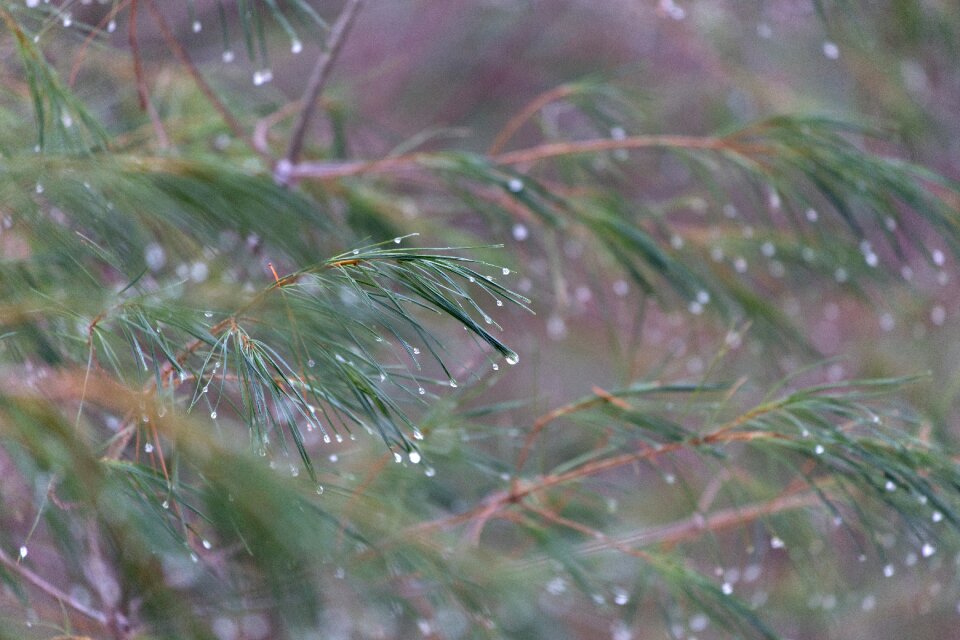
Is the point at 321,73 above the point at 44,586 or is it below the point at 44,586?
above

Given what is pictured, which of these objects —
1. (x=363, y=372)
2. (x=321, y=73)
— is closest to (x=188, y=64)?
(x=321, y=73)

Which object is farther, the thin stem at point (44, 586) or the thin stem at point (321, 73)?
the thin stem at point (321, 73)

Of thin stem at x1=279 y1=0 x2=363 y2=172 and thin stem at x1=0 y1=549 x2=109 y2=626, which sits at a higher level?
thin stem at x1=279 y1=0 x2=363 y2=172

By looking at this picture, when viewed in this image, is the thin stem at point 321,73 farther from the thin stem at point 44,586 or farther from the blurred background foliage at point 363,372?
the thin stem at point 44,586

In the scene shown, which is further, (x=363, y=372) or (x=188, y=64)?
(x=188, y=64)

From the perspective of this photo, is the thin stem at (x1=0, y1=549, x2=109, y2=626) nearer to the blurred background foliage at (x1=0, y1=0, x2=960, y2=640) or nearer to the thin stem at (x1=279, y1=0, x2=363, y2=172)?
the blurred background foliage at (x1=0, y1=0, x2=960, y2=640)

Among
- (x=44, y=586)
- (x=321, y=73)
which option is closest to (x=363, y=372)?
(x=44, y=586)

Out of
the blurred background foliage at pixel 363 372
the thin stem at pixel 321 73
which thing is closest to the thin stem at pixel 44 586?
the blurred background foliage at pixel 363 372

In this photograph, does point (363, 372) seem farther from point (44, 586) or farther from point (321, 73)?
point (321, 73)

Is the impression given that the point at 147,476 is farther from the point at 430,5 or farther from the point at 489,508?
the point at 430,5

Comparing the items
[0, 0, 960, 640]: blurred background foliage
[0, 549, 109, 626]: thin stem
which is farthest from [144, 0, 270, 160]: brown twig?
[0, 549, 109, 626]: thin stem
